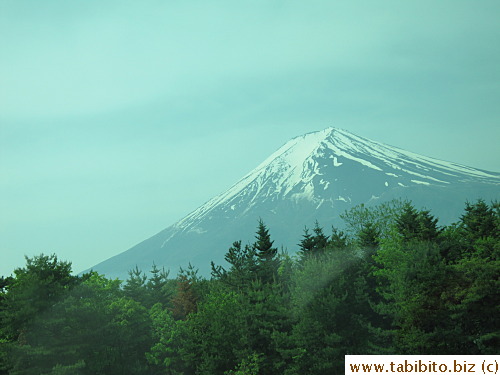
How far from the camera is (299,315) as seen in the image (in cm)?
4878

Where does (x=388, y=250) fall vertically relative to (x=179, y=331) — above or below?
above

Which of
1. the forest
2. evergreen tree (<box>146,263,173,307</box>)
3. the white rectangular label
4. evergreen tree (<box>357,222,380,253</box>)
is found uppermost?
evergreen tree (<box>357,222,380,253</box>)

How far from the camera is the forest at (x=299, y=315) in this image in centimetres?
4219

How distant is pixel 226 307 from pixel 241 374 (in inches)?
292

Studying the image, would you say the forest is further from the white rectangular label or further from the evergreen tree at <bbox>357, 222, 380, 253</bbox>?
the white rectangular label

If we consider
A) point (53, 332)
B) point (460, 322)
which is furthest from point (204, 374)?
point (460, 322)

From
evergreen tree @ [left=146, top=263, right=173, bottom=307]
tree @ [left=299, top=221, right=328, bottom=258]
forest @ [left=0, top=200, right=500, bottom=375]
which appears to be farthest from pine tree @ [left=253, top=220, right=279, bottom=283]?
evergreen tree @ [left=146, top=263, right=173, bottom=307]

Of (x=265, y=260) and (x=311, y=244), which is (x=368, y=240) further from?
(x=265, y=260)

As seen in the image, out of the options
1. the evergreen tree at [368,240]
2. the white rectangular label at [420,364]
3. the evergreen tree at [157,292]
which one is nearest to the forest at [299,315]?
the evergreen tree at [368,240]

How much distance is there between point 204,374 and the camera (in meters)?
49.7

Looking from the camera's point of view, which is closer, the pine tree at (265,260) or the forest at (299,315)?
the forest at (299,315)

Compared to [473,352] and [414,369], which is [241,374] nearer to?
[473,352]

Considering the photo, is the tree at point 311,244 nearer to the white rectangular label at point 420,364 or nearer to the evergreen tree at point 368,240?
the evergreen tree at point 368,240

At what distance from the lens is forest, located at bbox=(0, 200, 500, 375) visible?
4219 centimetres
